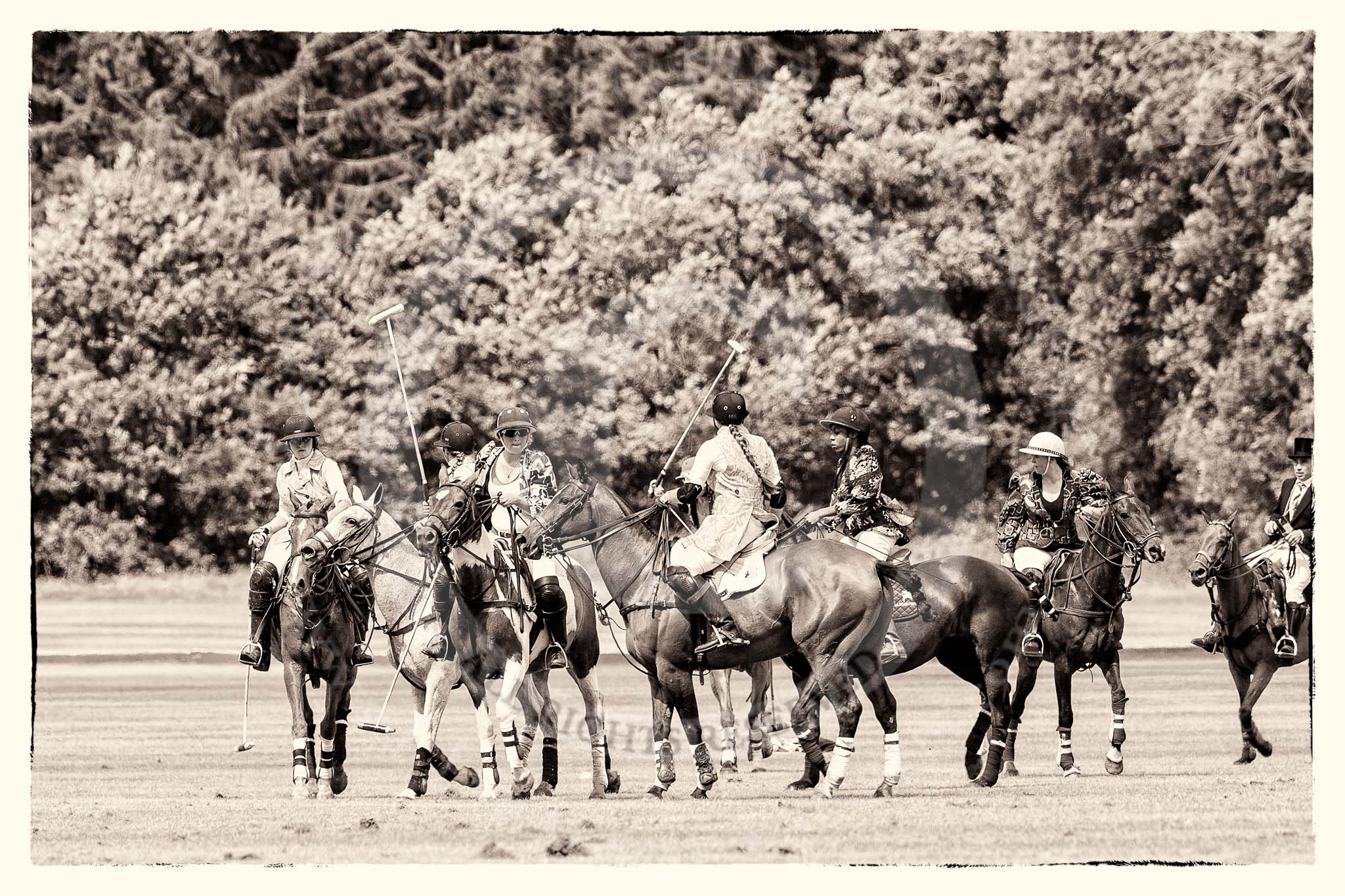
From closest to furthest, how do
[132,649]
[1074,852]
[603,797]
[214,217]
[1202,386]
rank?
1. [1074,852]
2. [603,797]
3. [132,649]
4. [1202,386]
5. [214,217]

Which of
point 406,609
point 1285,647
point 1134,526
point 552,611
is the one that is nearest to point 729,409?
point 552,611

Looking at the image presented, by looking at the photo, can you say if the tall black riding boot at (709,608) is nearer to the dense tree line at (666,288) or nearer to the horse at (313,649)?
the horse at (313,649)

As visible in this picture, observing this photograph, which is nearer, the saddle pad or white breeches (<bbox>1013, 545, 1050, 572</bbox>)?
the saddle pad

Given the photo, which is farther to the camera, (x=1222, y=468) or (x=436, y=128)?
(x=436, y=128)

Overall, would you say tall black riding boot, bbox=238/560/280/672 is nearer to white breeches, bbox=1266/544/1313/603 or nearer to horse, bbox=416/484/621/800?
horse, bbox=416/484/621/800

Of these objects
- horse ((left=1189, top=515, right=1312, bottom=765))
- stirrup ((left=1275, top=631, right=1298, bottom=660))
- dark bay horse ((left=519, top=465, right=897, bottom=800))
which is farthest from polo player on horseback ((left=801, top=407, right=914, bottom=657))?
stirrup ((left=1275, top=631, right=1298, bottom=660))

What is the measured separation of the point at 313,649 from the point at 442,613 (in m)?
1.11

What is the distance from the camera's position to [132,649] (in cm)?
3509

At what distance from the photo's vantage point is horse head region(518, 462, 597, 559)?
1606 centimetres

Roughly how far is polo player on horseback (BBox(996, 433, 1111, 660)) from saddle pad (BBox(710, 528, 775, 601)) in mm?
3037

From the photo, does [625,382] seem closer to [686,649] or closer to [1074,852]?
[686,649]

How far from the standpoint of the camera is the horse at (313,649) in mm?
16484

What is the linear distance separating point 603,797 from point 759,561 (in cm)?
222

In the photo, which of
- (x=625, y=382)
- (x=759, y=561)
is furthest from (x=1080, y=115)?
(x=759, y=561)
